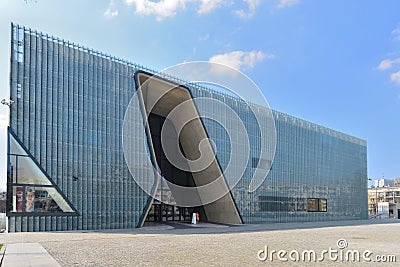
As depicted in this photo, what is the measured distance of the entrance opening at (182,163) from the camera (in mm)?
37062

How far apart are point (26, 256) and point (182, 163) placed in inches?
1184

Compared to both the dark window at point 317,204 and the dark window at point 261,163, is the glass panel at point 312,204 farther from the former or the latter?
the dark window at point 261,163

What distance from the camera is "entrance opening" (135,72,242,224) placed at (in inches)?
1459

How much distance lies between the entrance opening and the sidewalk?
20.7 meters

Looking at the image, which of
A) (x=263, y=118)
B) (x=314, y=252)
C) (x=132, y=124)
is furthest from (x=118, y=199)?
(x=263, y=118)

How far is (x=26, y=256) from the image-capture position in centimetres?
1252

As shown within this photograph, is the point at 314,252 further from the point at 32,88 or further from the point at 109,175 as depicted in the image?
the point at 32,88

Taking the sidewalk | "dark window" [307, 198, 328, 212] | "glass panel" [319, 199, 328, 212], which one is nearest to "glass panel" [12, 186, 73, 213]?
the sidewalk

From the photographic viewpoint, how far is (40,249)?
47.9 ft

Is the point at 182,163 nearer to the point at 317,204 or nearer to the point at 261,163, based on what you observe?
the point at 261,163

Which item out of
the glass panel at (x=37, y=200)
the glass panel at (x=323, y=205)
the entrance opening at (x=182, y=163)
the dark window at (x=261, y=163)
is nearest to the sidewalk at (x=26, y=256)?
the glass panel at (x=37, y=200)

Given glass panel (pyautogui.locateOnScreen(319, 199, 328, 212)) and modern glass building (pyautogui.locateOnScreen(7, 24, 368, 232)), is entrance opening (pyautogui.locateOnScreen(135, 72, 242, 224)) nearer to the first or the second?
modern glass building (pyautogui.locateOnScreen(7, 24, 368, 232))

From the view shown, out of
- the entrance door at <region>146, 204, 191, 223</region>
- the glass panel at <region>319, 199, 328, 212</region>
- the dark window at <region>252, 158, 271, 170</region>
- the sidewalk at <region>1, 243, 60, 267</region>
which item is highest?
the dark window at <region>252, 158, 271, 170</region>

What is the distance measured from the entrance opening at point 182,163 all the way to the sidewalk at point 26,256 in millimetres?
20718
